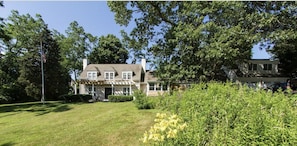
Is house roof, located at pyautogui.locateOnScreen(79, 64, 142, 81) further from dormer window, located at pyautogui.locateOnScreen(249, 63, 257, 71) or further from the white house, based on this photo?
dormer window, located at pyautogui.locateOnScreen(249, 63, 257, 71)

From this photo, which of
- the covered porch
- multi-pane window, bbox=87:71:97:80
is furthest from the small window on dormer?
multi-pane window, bbox=87:71:97:80

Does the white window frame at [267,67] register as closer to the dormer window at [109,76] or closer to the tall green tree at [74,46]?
the dormer window at [109,76]

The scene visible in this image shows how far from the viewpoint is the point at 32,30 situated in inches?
1253

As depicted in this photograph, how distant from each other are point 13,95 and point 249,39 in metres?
32.2

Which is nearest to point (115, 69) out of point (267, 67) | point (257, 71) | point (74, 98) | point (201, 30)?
point (74, 98)

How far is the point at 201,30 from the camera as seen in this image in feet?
47.2

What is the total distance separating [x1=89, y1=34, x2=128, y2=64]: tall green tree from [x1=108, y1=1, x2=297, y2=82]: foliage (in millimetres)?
22631

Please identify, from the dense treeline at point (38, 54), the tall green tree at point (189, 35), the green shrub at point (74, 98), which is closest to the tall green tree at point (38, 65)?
the dense treeline at point (38, 54)

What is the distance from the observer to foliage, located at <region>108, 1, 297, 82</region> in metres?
13.7

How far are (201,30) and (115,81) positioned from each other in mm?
18530

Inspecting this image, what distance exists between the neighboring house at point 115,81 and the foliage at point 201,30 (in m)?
10.8

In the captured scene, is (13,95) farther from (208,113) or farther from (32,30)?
(208,113)

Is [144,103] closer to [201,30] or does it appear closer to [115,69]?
[201,30]

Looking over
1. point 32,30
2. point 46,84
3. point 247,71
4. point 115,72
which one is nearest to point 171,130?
point 46,84
